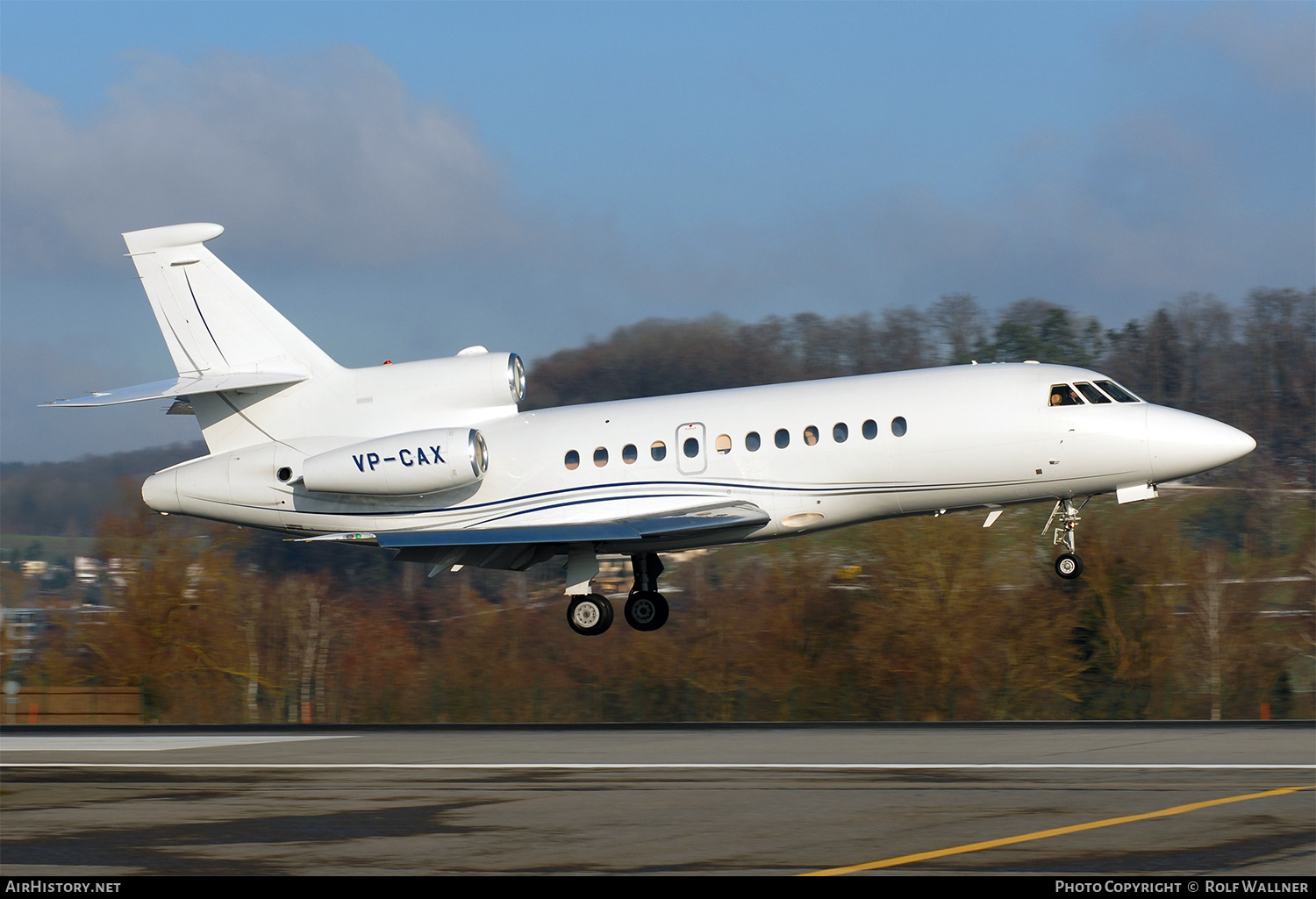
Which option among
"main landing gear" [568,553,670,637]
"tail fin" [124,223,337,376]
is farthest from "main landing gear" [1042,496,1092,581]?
"tail fin" [124,223,337,376]

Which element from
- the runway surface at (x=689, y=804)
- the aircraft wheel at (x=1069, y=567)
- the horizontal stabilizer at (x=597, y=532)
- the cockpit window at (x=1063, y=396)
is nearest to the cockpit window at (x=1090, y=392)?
the cockpit window at (x=1063, y=396)

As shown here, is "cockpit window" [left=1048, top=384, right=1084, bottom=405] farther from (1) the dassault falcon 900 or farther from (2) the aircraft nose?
(2) the aircraft nose

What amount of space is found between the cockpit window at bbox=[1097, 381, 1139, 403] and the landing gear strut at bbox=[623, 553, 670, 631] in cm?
963

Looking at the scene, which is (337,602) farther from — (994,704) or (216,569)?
(994,704)

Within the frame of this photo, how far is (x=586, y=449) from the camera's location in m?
Answer: 27.5

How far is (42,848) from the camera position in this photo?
590 inches

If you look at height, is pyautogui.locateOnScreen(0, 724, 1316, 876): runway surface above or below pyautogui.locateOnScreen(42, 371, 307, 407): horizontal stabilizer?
below

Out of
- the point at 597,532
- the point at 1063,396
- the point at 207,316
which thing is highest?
the point at 207,316

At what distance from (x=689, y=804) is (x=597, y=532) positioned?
9981mm

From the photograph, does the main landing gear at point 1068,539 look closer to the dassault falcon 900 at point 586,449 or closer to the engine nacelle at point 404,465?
the dassault falcon 900 at point 586,449

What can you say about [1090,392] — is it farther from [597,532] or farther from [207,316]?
[207,316]

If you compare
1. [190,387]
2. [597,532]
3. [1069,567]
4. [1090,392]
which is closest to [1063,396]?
[1090,392]

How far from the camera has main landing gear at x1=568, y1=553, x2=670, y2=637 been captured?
91.6 feet

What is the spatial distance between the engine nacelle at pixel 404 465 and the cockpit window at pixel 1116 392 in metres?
12.2
